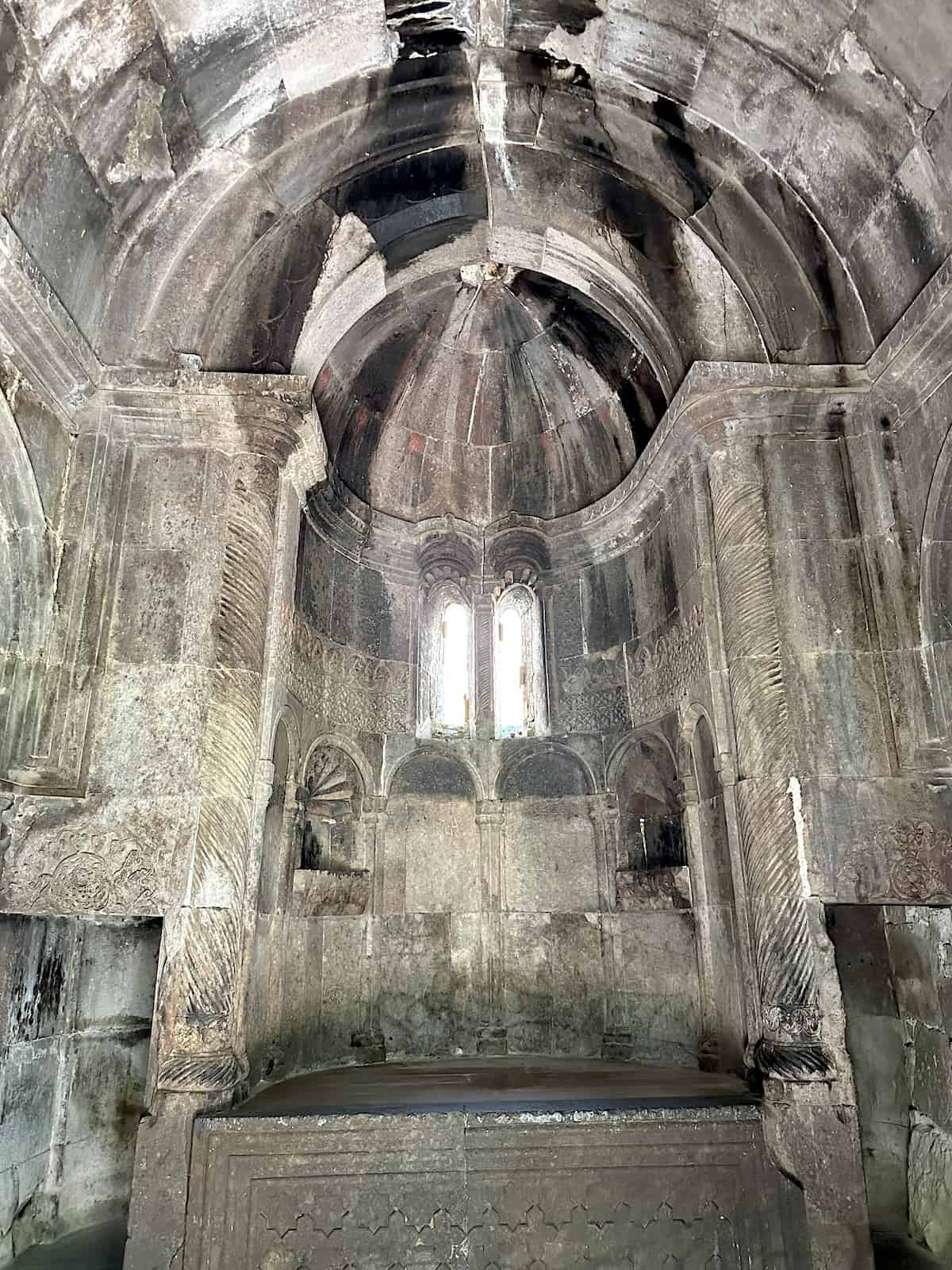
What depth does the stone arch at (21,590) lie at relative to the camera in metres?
5.73

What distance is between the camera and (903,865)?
18.9 feet

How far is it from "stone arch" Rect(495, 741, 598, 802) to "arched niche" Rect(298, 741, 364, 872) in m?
1.72

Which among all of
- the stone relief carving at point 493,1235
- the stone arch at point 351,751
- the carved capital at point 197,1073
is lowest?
the stone relief carving at point 493,1235

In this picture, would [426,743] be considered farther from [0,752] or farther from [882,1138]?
[882,1138]

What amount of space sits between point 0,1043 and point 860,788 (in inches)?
249

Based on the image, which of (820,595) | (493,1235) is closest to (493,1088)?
(493,1235)

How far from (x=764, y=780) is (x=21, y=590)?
5.65 metres

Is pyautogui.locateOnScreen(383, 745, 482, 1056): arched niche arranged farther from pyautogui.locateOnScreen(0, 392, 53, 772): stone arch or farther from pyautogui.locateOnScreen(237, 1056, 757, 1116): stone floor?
pyautogui.locateOnScreen(0, 392, 53, 772): stone arch

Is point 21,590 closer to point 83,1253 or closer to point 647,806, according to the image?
point 83,1253

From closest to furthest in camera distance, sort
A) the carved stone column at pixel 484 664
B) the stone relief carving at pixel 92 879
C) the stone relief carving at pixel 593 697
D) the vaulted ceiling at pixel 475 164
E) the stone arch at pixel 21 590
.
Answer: the stone relief carving at pixel 92 879, the stone arch at pixel 21 590, the vaulted ceiling at pixel 475 164, the stone relief carving at pixel 593 697, the carved stone column at pixel 484 664

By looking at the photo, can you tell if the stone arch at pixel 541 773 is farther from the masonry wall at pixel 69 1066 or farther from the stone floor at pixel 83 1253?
the stone floor at pixel 83 1253

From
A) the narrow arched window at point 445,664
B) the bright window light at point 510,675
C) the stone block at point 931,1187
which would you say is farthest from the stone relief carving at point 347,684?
the stone block at point 931,1187

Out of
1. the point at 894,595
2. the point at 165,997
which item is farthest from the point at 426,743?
the point at 894,595

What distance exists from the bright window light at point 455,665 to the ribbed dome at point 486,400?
4.43ft
